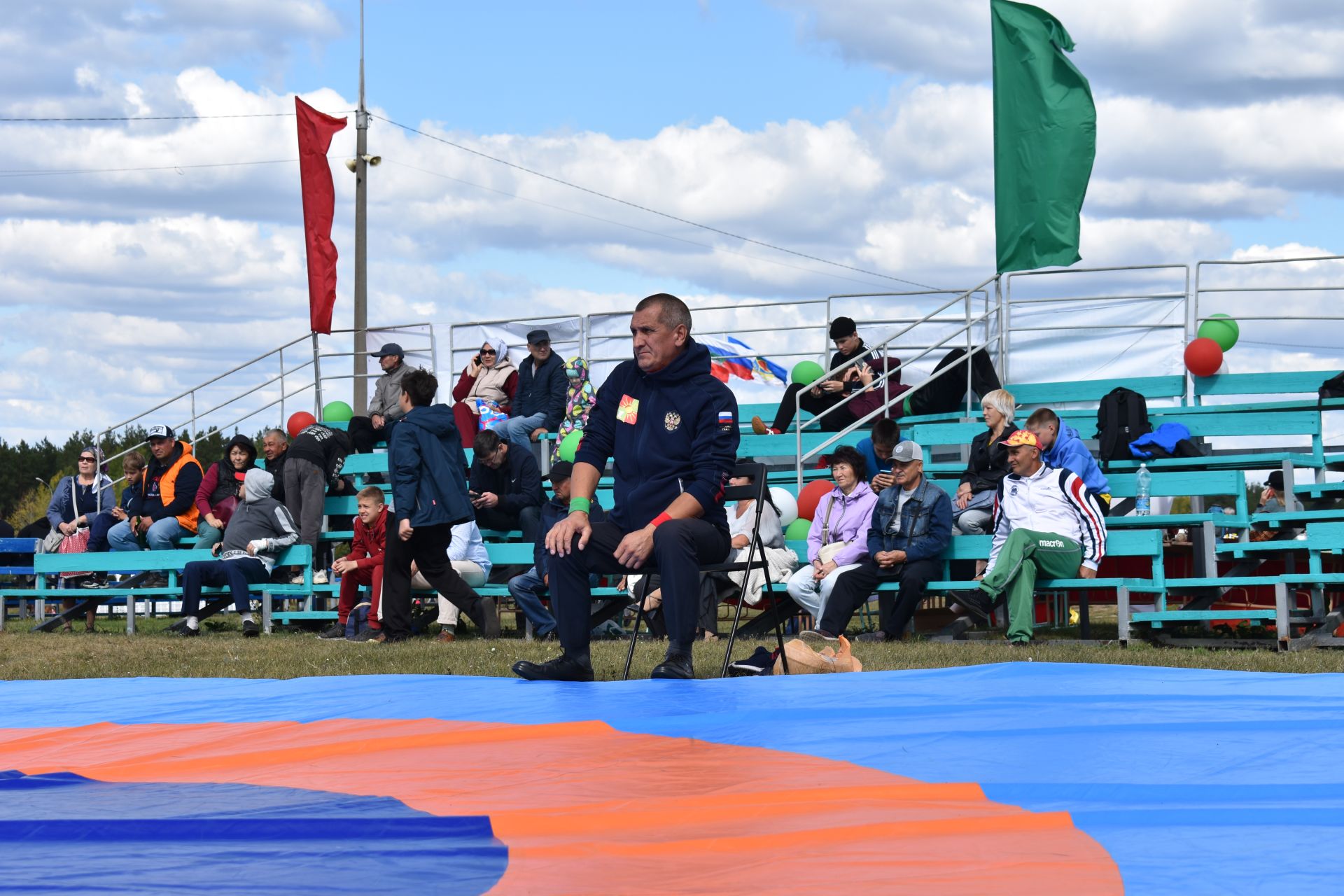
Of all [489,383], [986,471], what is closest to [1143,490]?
[986,471]

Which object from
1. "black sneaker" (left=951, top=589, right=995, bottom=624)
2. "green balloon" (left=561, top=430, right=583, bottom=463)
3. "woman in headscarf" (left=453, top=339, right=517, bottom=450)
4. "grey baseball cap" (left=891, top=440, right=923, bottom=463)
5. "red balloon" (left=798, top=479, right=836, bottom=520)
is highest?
"woman in headscarf" (left=453, top=339, right=517, bottom=450)

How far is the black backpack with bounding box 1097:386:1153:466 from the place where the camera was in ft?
36.0

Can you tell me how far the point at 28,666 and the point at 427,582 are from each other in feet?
10.4

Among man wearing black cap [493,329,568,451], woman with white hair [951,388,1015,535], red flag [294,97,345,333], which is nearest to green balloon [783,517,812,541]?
woman with white hair [951,388,1015,535]

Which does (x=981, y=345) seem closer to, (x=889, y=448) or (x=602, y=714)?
(x=889, y=448)

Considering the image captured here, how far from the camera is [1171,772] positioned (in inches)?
136

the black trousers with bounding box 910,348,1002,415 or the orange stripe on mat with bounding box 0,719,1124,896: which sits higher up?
the black trousers with bounding box 910,348,1002,415

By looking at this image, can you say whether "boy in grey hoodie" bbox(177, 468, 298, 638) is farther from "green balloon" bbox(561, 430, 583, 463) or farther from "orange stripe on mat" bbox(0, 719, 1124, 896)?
"orange stripe on mat" bbox(0, 719, 1124, 896)

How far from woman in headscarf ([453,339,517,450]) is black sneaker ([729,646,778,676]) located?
8478 millimetres

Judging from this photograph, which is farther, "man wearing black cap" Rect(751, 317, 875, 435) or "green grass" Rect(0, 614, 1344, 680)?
"man wearing black cap" Rect(751, 317, 875, 435)

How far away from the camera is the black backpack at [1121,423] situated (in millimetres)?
10969

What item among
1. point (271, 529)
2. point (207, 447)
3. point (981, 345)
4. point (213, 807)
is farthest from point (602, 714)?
point (207, 447)

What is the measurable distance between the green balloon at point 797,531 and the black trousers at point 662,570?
16.7 ft

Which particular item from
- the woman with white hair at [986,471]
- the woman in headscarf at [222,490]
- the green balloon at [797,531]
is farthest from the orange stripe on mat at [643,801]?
the woman in headscarf at [222,490]
